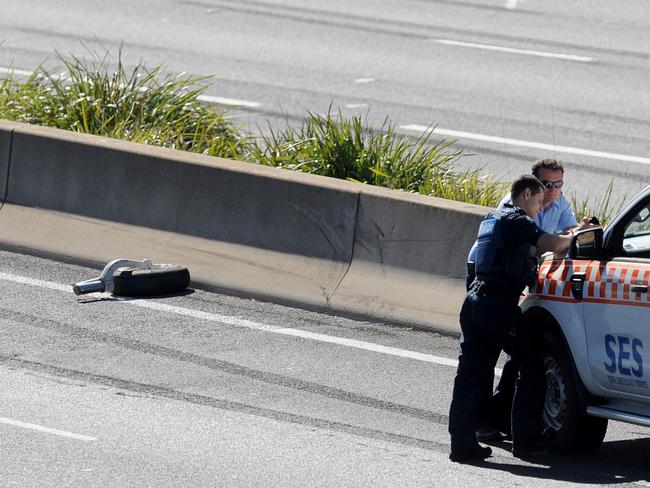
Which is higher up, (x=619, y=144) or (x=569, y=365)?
(x=619, y=144)

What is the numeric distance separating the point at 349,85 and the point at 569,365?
9.75 m

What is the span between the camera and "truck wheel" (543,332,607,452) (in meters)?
8.16

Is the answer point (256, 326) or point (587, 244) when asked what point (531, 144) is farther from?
point (587, 244)

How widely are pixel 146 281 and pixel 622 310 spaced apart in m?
4.35

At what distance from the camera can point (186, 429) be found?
8133 mm

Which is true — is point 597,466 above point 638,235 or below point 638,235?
below

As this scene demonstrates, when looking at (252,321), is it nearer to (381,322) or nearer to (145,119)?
(381,322)

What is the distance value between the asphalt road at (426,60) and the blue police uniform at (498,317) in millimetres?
5548

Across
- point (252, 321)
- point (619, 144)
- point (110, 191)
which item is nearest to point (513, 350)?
point (252, 321)

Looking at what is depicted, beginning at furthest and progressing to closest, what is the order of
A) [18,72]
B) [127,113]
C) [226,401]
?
[18,72] < [127,113] < [226,401]

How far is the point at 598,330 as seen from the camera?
26.2 ft

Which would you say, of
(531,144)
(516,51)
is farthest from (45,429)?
(516,51)

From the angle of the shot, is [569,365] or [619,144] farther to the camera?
[619,144]

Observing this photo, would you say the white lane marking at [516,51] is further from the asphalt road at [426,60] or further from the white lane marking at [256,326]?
the white lane marking at [256,326]
